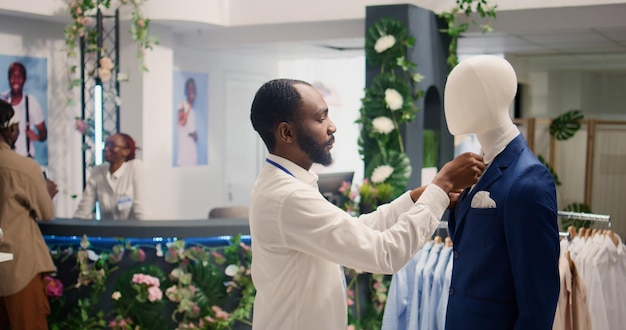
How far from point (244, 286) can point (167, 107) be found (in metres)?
2.97

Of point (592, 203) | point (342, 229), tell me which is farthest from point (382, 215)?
point (592, 203)

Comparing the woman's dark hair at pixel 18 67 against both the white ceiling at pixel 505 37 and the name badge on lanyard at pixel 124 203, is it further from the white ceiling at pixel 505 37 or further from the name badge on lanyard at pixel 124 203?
the name badge on lanyard at pixel 124 203

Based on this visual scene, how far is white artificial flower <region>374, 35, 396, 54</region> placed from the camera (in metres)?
5.44

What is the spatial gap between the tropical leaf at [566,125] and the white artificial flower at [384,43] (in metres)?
4.22

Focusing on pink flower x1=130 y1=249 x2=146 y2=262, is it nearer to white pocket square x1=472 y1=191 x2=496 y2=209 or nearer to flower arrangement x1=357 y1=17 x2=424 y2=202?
flower arrangement x1=357 y1=17 x2=424 y2=202

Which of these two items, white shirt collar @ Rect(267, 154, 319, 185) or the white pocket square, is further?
white shirt collar @ Rect(267, 154, 319, 185)

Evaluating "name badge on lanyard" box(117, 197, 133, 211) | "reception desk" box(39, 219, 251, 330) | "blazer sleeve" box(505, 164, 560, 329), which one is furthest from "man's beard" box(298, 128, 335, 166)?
"name badge on lanyard" box(117, 197, 133, 211)

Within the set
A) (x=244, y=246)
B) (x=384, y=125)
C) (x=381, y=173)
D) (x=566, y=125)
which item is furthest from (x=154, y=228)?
(x=566, y=125)

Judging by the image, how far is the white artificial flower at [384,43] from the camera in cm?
544

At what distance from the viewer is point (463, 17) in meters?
5.93

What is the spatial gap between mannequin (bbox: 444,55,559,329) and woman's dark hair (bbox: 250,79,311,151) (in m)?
0.48

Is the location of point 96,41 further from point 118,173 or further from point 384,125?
point 384,125

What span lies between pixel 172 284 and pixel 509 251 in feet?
9.62

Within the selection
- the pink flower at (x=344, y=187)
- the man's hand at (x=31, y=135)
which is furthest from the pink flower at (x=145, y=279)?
the man's hand at (x=31, y=135)
